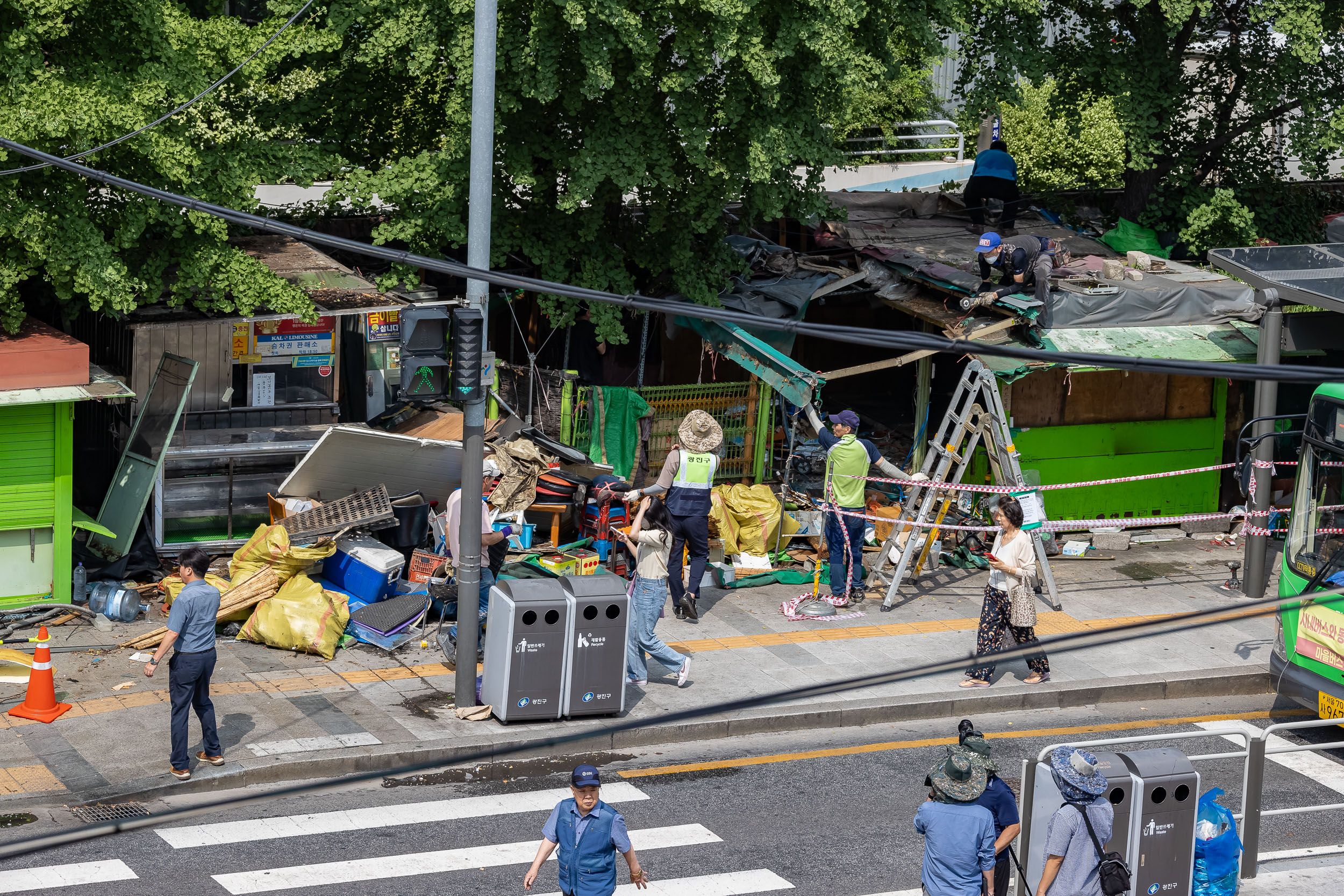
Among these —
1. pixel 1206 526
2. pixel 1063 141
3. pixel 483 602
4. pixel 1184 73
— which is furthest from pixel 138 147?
pixel 1063 141

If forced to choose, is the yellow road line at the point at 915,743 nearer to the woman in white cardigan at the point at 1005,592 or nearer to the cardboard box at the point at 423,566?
the woman in white cardigan at the point at 1005,592

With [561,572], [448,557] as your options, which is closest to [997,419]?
[561,572]

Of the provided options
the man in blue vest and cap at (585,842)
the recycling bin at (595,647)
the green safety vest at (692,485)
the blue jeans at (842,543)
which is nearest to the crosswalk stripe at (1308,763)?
the blue jeans at (842,543)

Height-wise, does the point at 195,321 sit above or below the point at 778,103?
below

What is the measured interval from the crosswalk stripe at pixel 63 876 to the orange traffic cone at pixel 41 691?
2254 millimetres

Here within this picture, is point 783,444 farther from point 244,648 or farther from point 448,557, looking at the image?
point 244,648

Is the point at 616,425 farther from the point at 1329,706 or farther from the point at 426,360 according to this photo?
the point at 1329,706

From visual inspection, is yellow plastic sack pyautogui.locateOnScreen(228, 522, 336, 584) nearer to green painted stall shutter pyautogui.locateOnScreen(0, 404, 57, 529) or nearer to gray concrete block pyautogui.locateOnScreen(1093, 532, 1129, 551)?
green painted stall shutter pyautogui.locateOnScreen(0, 404, 57, 529)

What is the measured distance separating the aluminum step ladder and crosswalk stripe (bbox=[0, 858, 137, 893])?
7.46m

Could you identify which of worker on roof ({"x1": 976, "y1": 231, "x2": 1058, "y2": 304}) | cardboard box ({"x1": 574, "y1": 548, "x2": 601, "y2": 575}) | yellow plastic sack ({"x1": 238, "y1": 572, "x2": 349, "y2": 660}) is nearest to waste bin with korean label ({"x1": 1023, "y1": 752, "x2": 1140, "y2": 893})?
yellow plastic sack ({"x1": 238, "y1": 572, "x2": 349, "y2": 660})

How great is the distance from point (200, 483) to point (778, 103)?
646 centimetres

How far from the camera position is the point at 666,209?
48.7 feet

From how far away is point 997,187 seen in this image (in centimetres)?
1844

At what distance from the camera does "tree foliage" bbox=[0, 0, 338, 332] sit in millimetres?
11562
